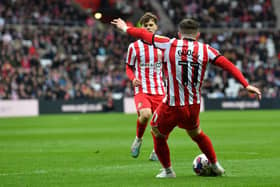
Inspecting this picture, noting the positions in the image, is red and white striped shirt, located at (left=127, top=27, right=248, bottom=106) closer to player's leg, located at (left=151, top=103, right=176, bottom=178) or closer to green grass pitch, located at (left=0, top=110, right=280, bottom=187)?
player's leg, located at (left=151, top=103, right=176, bottom=178)

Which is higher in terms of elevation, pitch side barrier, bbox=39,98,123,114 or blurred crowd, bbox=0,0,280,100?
blurred crowd, bbox=0,0,280,100

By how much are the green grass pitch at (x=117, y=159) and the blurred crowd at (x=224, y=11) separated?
25.4 meters

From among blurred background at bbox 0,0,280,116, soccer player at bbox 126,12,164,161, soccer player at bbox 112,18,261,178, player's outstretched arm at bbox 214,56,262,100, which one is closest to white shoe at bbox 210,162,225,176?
soccer player at bbox 112,18,261,178

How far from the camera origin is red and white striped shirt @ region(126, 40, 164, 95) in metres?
14.0

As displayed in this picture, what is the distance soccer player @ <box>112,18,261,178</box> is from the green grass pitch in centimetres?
59

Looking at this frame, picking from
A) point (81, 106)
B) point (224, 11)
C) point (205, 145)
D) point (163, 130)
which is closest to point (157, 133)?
point (163, 130)

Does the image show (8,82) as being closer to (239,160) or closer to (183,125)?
(239,160)

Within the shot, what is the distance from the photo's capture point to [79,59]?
4162 cm

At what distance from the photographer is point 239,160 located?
41.7 feet

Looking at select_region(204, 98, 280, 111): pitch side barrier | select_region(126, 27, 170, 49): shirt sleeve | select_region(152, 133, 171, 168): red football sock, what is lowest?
select_region(204, 98, 280, 111): pitch side barrier

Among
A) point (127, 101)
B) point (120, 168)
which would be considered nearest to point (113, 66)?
point (127, 101)

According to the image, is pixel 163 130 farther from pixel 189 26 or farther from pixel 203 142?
pixel 189 26

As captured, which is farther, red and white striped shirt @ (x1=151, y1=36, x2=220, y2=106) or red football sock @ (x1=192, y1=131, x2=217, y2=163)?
red football sock @ (x1=192, y1=131, x2=217, y2=163)

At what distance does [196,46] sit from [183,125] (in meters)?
1.09
